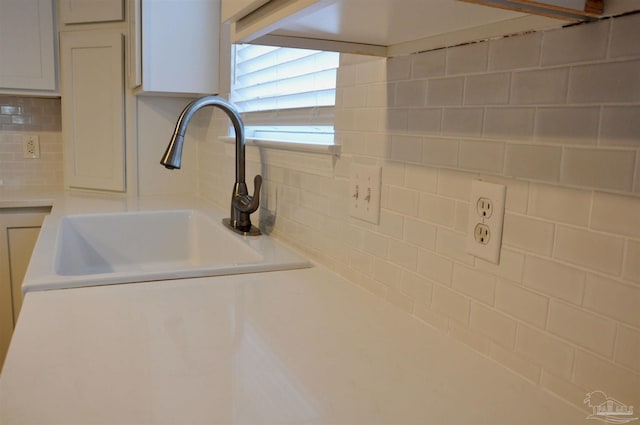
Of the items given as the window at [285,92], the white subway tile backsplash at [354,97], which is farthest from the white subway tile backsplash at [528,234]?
the window at [285,92]

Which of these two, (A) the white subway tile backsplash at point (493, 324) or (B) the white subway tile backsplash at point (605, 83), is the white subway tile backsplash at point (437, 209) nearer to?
(A) the white subway tile backsplash at point (493, 324)

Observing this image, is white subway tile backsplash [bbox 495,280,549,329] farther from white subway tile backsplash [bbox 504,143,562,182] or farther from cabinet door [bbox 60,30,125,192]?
cabinet door [bbox 60,30,125,192]

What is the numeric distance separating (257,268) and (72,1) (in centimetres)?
181

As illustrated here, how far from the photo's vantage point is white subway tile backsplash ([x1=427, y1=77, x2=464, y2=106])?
83cm

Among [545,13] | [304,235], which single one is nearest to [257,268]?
[304,235]

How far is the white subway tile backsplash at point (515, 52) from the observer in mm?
701

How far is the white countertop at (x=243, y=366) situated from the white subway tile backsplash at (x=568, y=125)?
0.34 meters

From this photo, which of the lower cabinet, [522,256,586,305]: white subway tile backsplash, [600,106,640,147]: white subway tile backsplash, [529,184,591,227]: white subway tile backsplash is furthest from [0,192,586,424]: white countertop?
the lower cabinet

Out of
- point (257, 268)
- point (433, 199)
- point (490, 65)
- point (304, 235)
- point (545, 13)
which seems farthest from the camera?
point (304, 235)

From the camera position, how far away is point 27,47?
7.73 feet

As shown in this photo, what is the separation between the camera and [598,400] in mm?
634

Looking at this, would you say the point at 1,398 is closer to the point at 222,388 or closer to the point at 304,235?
the point at 222,388

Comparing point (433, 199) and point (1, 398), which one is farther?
point (433, 199)

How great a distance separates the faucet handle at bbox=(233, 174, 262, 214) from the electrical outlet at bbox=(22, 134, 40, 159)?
1619 millimetres
